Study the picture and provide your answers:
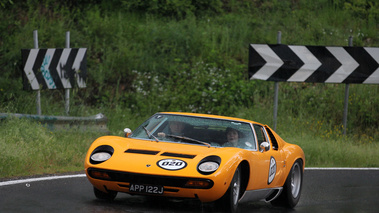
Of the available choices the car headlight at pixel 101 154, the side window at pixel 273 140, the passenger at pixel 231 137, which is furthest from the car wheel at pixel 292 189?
the car headlight at pixel 101 154

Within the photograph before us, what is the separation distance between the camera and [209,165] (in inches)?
285

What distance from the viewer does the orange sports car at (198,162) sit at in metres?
7.09

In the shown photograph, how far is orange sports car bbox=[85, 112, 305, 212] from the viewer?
23.3 ft

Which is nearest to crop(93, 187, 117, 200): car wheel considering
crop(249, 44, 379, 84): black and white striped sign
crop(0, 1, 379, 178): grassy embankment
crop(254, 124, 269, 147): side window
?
crop(254, 124, 269, 147): side window

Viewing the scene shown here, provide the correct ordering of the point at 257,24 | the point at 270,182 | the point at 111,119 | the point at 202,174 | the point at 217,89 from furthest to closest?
the point at 257,24 → the point at 217,89 → the point at 111,119 → the point at 270,182 → the point at 202,174

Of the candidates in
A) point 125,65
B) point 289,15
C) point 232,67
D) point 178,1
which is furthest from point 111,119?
point 289,15

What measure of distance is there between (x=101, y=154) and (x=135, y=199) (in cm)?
89

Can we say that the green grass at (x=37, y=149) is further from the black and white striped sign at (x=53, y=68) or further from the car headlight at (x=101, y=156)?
the car headlight at (x=101, y=156)

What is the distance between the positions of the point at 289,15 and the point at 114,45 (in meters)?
6.31

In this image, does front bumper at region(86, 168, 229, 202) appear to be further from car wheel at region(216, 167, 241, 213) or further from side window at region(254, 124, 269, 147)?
side window at region(254, 124, 269, 147)

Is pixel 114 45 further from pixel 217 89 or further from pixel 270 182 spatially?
pixel 270 182

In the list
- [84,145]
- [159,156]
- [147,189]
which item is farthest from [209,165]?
[84,145]

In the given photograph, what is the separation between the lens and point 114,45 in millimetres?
20109

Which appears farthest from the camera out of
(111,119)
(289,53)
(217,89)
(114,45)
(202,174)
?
(114,45)
